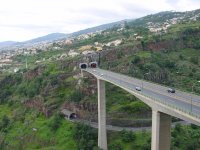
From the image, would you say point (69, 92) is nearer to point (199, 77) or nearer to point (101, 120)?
point (101, 120)

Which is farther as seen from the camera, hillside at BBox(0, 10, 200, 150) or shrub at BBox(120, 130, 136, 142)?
hillside at BBox(0, 10, 200, 150)

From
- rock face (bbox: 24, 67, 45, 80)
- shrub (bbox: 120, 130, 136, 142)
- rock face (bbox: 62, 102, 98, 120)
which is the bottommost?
shrub (bbox: 120, 130, 136, 142)

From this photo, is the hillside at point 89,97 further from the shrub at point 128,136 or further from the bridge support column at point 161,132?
the bridge support column at point 161,132

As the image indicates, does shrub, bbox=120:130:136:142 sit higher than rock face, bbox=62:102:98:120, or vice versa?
rock face, bbox=62:102:98:120

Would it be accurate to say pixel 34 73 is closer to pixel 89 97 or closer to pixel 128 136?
A: pixel 89 97

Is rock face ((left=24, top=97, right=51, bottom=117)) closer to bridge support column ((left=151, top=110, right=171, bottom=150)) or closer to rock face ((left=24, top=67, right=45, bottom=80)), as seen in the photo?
rock face ((left=24, top=67, right=45, bottom=80))

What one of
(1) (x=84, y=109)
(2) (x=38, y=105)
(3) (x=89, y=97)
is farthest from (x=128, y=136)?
(2) (x=38, y=105)

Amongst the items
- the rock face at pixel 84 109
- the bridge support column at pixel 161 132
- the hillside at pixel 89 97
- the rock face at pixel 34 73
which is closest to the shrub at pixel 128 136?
the hillside at pixel 89 97

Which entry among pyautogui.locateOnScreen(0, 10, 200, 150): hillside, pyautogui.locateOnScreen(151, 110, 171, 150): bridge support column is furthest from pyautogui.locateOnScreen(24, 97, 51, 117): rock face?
pyautogui.locateOnScreen(151, 110, 171, 150): bridge support column

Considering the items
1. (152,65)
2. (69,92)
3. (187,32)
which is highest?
(187,32)

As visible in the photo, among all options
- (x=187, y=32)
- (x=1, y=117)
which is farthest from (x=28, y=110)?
(x=187, y=32)
